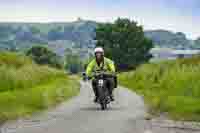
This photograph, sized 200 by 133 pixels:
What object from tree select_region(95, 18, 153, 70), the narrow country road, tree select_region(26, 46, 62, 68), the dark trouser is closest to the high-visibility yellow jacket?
the dark trouser

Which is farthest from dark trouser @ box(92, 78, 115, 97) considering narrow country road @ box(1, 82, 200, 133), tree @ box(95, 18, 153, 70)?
tree @ box(95, 18, 153, 70)

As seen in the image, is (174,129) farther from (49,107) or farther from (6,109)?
(49,107)

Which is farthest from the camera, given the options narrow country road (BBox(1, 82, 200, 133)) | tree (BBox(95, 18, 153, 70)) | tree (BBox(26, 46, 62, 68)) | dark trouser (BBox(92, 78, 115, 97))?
tree (BBox(26, 46, 62, 68))

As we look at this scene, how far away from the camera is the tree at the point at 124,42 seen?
371ft

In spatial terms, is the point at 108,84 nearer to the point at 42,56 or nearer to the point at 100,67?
the point at 100,67

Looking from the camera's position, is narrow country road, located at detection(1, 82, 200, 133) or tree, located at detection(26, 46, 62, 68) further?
tree, located at detection(26, 46, 62, 68)

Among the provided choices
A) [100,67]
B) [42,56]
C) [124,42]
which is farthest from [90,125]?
[42,56]

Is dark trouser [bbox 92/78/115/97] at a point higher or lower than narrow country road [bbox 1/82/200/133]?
higher

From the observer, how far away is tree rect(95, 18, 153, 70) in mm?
113125

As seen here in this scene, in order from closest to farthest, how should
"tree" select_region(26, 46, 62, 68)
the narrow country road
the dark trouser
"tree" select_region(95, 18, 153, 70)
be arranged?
the narrow country road < the dark trouser < "tree" select_region(95, 18, 153, 70) < "tree" select_region(26, 46, 62, 68)

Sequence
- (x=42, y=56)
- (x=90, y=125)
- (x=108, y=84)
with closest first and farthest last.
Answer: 1. (x=90, y=125)
2. (x=108, y=84)
3. (x=42, y=56)

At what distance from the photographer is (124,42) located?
4587 inches

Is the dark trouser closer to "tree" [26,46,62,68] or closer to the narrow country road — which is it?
the narrow country road

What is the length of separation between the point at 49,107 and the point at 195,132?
30.5 ft
